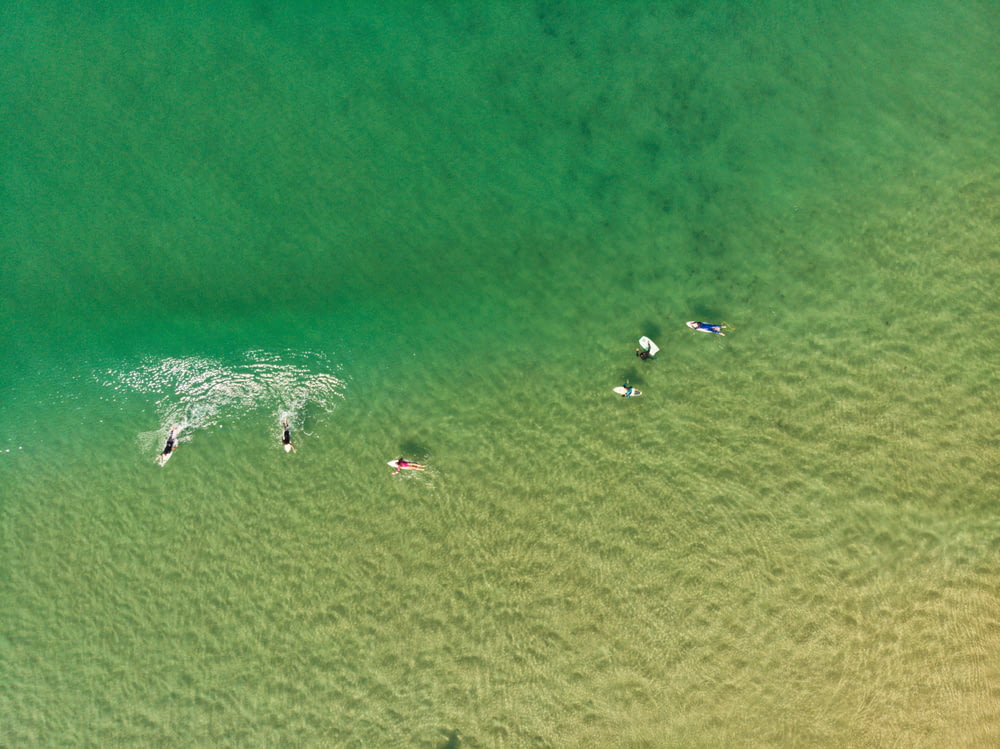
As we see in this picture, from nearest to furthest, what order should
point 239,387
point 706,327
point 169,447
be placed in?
point 706,327 < point 169,447 < point 239,387

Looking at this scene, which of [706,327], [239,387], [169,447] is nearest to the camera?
[706,327]

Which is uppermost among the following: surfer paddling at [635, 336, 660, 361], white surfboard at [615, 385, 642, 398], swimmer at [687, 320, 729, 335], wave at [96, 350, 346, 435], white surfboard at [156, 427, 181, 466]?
swimmer at [687, 320, 729, 335]

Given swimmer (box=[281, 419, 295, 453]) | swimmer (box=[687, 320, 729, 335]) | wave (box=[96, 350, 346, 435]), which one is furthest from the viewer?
wave (box=[96, 350, 346, 435])

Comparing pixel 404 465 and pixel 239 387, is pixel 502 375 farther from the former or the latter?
pixel 239 387

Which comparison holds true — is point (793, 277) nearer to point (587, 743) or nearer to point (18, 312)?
point (587, 743)

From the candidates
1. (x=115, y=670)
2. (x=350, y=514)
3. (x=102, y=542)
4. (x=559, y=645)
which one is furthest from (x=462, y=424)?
(x=115, y=670)

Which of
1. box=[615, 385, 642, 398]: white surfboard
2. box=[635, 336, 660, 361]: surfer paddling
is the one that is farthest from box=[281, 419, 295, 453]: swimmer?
box=[635, 336, 660, 361]: surfer paddling

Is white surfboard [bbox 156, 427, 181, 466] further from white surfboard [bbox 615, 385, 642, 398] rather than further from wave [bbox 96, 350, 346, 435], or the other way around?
white surfboard [bbox 615, 385, 642, 398]

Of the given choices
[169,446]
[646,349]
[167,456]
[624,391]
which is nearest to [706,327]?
[646,349]
